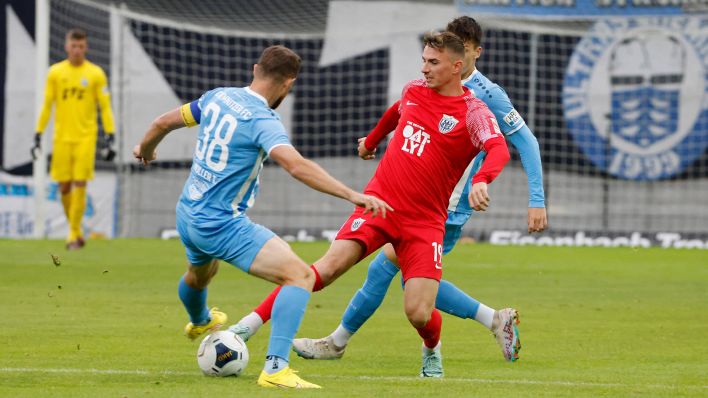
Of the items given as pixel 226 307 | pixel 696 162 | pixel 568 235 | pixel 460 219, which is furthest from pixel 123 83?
pixel 460 219

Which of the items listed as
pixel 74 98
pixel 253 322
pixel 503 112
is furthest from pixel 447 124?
pixel 74 98

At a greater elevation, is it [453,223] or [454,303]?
[453,223]

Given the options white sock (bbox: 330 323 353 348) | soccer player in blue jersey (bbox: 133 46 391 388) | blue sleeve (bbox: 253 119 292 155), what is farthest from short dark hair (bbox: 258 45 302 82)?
white sock (bbox: 330 323 353 348)

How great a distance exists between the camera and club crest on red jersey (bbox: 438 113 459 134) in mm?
7711

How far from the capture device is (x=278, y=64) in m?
7.07

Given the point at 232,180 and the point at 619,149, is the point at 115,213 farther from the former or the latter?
the point at 232,180

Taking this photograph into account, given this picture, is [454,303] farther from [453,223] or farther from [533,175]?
[533,175]

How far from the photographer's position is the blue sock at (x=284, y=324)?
654 cm

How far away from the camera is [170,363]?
767cm

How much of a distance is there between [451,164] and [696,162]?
50.1ft

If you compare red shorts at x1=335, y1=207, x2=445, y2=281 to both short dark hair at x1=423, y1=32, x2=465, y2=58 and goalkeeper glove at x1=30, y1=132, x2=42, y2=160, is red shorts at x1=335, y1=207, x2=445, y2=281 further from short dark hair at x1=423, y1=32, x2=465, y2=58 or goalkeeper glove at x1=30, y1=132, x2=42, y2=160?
goalkeeper glove at x1=30, y1=132, x2=42, y2=160

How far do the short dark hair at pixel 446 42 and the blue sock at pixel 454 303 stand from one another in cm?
163

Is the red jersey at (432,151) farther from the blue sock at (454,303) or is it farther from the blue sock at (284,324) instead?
the blue sock at (284,324)

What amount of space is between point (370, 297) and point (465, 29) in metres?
1.83
